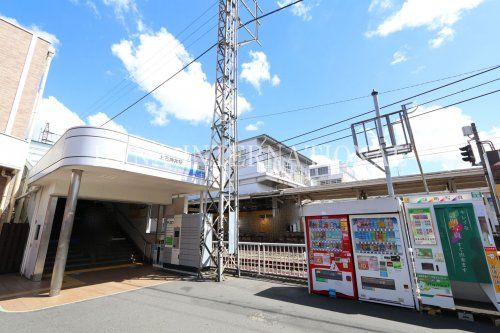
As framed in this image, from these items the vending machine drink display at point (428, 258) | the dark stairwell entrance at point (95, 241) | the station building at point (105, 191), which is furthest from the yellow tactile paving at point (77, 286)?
the vending machine drink display at point (428, 258)

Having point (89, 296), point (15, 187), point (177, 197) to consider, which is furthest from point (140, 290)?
point (15, 187)

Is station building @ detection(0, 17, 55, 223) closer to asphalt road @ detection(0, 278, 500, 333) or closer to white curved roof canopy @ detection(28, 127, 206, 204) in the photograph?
white curved roof canopy @ detection(28, 127, 206, 204)

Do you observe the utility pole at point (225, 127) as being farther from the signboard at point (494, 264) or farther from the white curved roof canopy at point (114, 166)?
the signboard at point (494, 264)

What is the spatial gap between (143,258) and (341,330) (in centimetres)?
1207

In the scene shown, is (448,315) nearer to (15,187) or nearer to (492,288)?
(492,288)

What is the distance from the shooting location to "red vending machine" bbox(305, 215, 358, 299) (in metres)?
6.60

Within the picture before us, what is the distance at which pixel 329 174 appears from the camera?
141ft

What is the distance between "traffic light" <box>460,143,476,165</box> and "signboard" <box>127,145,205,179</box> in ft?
33.4

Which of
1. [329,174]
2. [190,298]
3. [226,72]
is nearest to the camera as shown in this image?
[190,298]

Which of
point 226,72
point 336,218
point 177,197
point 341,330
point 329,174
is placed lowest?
point 341,330

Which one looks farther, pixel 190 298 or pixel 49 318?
pixel 190 298

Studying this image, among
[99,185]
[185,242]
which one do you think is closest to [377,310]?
[185,242]

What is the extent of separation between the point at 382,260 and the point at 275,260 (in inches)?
158

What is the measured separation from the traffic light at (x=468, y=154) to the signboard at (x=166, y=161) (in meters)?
10.2
